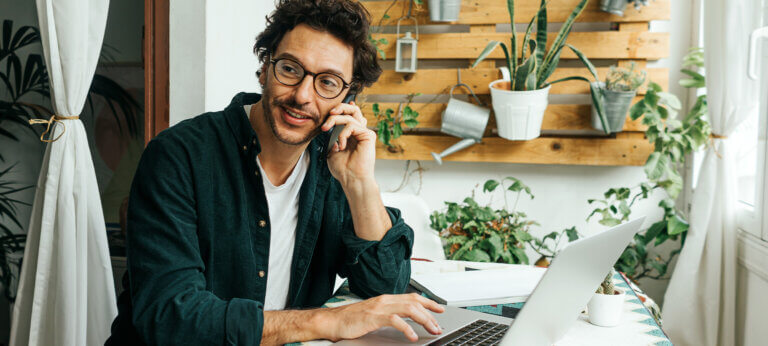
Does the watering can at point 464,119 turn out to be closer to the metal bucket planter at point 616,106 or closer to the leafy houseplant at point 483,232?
the leafy houseplant at point 483,232

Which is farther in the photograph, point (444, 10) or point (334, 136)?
point (444, 10)

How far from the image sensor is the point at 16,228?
1854 millimetres

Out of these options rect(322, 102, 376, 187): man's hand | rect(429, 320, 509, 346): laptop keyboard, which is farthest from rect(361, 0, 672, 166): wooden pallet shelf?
rect(429, 320, 509, 346): laptop keyboard

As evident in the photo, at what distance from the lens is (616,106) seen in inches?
98.7

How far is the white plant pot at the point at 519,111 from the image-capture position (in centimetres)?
248

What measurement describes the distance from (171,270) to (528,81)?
1863 millimetres

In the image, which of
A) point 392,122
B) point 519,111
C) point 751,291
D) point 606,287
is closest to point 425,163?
point 392,122

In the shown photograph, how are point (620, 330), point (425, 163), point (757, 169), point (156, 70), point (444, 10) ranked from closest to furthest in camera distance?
point (620, 330) → point (757, 169) → point (156, 70) → point (444, 10) → point (425, 163)

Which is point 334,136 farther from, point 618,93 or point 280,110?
point 618,93

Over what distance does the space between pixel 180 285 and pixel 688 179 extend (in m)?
2.52

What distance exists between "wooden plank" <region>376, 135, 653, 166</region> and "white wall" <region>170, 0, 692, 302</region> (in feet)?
0.43

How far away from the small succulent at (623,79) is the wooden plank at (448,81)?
131mm

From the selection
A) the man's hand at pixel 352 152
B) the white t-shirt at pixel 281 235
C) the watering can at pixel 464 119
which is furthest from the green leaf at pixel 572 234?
the white t-shirt at pixel 281 235

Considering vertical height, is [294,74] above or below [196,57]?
below
